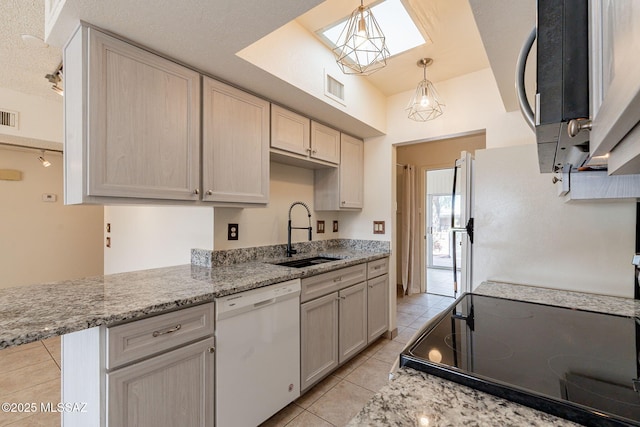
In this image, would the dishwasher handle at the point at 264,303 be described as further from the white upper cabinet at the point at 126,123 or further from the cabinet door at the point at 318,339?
the white upper cabinet at the point at 126,123

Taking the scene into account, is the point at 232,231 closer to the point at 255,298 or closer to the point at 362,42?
the point at 255,298

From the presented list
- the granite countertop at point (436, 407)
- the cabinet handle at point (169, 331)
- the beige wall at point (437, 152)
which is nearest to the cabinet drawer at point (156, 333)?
the cabinet handle at point (169, 331)

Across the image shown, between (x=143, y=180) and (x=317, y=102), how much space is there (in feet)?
4.43

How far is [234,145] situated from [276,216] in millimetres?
867

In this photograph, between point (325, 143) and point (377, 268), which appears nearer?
point (325, 143)

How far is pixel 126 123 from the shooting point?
1.45 m

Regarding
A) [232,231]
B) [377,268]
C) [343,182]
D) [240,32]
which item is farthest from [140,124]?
[377,268]

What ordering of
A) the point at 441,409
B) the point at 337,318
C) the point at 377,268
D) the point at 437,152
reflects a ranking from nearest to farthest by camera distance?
1. the point at 441,409
2. the point at 337,318
3. the point at 377,268
4. the point at 437,152

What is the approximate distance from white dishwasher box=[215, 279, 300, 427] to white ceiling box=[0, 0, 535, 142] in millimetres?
1329

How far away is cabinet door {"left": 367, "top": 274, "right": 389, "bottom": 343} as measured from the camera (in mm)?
2697

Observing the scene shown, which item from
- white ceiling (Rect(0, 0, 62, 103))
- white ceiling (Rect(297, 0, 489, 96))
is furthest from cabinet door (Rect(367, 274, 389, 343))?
white ceiling (Rect(0, 0, 62, 103))

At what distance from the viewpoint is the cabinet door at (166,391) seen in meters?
1.13

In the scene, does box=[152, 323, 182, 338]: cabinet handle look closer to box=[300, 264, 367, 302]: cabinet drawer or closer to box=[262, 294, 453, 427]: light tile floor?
box=[300, 264, 367, 302]: cabinet drawer

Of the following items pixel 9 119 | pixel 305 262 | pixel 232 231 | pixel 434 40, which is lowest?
pixel 305 262
